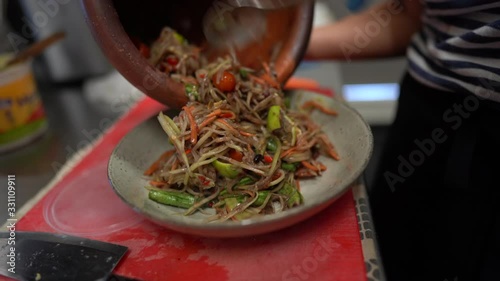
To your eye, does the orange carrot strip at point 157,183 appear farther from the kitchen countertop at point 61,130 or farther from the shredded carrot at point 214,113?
the kitchen countertop at point 61,130

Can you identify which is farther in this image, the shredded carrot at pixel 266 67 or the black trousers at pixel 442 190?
the shredded carrot at pixel 266 67

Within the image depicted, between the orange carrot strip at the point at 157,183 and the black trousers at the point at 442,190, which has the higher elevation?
the orange carrot strip at the point at 157,183

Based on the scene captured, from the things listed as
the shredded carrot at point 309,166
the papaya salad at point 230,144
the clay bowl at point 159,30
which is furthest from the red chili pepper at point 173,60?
the shredded carrot at point 309,166

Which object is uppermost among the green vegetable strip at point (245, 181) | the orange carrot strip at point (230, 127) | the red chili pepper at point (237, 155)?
the orange carrot strip at point (230, 127)

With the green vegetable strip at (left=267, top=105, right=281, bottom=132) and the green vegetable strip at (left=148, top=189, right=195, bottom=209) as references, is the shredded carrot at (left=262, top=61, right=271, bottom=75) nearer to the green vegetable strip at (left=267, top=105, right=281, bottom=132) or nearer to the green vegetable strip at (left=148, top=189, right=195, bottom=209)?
the green vegetable strip at (left=267, top=105, right=281, bottom=132)

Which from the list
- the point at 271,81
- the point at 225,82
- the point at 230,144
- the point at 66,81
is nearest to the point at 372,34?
the point at 271,81

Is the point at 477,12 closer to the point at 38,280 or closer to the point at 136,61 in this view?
the point at 136,61

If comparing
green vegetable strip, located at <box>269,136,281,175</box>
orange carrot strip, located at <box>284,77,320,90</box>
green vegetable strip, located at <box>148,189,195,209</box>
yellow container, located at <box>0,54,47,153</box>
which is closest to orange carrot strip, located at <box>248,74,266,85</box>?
green vegetable strip, located at <box>269,136,281,175</box>

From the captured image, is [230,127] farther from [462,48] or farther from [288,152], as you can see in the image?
[462,48]
